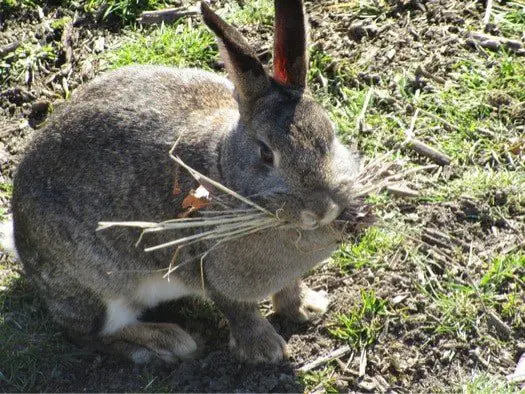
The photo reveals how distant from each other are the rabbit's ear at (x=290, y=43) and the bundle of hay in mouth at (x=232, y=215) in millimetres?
608

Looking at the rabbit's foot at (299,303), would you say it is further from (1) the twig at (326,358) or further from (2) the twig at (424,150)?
(2) the twig at (424,150)

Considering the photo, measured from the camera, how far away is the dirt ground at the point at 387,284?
575 cm

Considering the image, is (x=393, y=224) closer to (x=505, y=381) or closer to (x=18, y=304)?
(x=505, y=381)

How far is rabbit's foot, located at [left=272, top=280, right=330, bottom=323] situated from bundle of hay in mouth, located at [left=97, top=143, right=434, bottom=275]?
2.19 ft

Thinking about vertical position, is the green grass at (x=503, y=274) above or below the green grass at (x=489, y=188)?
below

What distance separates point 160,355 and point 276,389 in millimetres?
757

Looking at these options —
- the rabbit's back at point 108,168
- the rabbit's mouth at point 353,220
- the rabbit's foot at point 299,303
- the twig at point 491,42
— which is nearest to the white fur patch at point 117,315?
the rabbit's back at point 108,168

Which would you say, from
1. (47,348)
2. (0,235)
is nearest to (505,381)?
(47,348)

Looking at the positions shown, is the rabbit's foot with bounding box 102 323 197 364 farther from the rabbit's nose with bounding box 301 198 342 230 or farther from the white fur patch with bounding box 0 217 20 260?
the rabbit's nose with bounding box 301 198 342 230

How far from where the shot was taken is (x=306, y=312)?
6.03 m

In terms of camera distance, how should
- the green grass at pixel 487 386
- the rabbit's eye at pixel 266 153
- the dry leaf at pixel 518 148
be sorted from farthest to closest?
the dry leaf at pixel 518 148 → the green grass at pixel 487 386 → the rabbit's eye at pixel 266 153

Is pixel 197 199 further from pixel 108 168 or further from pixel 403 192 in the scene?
pixel 403 192

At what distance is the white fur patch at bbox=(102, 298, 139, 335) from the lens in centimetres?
612

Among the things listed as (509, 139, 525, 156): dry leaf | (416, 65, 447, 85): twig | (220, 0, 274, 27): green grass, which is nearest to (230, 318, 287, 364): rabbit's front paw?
(509, 139, 525, 156): dry leaf
